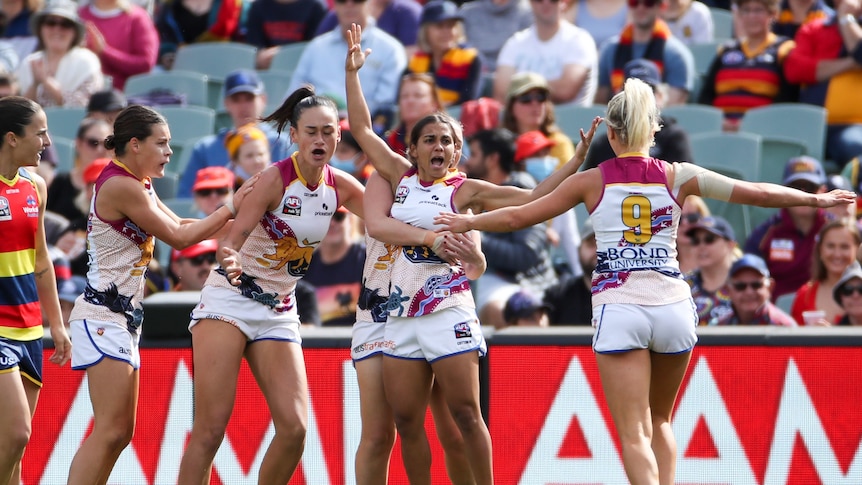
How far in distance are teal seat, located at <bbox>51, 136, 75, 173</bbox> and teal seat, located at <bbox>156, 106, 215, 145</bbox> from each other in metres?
0.86

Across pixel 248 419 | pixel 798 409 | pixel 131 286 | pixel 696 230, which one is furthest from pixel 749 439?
pixel 131 286

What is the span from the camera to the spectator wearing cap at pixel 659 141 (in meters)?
9.44

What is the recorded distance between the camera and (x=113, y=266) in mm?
6402

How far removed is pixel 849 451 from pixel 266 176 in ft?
11.3

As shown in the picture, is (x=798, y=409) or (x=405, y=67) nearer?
(x=798, y=409)

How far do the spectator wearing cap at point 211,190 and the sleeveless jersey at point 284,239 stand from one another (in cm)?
321

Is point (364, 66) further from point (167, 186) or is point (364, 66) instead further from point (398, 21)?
point (167, 186)

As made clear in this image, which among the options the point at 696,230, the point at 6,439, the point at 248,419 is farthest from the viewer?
the point at 696,230

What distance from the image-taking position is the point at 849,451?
23.7 feet

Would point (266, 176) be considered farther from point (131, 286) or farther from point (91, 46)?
point (91, 46)

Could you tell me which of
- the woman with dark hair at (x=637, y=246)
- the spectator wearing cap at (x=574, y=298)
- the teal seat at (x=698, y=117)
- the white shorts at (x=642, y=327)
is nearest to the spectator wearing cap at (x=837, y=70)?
the teal seat at (x=698, y=117)

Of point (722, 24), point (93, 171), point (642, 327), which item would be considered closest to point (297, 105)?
point (642, 327)

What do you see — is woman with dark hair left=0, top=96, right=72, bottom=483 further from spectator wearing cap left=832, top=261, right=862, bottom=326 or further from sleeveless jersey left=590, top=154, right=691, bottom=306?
spectator wearing cap left=832, top=261, right=862, bottom=326

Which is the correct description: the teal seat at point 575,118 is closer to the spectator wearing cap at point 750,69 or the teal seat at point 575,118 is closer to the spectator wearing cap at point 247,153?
the spectator wearing cap at point 750,69
